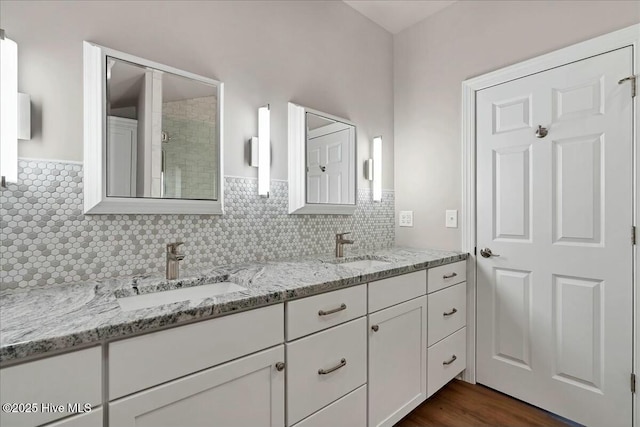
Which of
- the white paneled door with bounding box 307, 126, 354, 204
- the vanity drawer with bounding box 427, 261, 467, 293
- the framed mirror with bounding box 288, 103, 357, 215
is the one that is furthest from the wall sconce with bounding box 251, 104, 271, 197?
the vanity drawer with bounding box 427, 261, 467, 293

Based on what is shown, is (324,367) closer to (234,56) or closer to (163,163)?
(163,163)

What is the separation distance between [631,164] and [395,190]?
1.44 metres

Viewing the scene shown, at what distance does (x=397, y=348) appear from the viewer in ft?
5.37

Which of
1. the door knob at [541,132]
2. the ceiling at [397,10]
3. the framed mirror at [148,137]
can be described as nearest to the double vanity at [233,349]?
the framed mirror at [148,137]

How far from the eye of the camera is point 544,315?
189 centimetres

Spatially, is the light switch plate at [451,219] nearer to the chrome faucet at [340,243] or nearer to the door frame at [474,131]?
the door frame at [474,131]

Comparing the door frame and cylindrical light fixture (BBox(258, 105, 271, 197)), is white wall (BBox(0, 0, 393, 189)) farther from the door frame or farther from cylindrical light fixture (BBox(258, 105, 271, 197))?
the door frame

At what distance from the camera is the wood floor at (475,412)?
5.90ft

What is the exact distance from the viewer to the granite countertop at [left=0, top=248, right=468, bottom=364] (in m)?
0.74

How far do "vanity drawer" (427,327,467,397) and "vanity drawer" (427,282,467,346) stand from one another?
52 mm

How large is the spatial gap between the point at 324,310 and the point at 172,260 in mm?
690

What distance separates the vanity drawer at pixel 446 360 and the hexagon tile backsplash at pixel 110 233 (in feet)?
3.25

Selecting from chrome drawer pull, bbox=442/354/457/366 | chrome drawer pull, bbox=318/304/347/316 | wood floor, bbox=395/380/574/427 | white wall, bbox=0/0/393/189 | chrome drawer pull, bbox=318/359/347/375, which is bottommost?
wood floor, bbox=395/380/574/427

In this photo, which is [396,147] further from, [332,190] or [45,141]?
[45,141]
